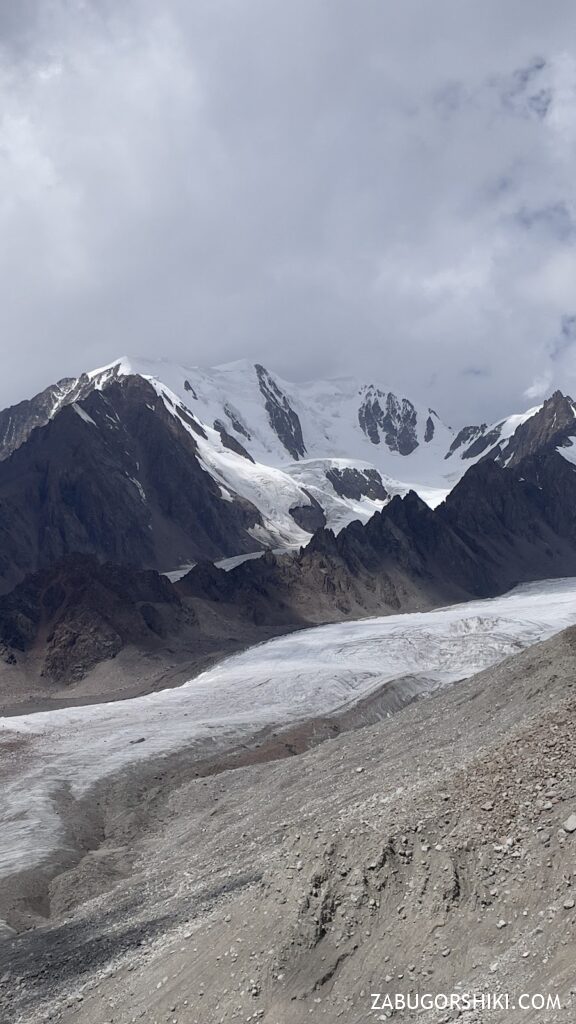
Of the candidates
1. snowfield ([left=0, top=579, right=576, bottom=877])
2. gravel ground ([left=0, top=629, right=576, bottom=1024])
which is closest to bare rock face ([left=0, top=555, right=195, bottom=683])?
snowfield ([left=0, top=579, right=576, bottom=877])

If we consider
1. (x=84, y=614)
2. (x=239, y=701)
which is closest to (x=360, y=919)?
(x=239, y=701)

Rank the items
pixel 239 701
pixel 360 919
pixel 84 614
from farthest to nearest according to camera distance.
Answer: pixel 84 614
pixel 239 701
pixel 360 919

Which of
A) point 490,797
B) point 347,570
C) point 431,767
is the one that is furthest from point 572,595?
point 490,797

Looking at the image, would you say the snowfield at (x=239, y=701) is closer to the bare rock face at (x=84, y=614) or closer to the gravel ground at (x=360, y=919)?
the gravel ground at (x=360, y=919)

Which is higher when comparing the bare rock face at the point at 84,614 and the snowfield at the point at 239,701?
the bare rock face at the point at 84,614

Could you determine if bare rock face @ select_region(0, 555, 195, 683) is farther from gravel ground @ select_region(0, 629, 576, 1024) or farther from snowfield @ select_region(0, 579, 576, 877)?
gravel ground @ select_region(0, 629, 576, 1024)

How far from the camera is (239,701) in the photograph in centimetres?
9525

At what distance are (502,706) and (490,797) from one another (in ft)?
90.0

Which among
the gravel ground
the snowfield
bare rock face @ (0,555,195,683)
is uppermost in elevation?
bare rock face @ (0,555,195,683)

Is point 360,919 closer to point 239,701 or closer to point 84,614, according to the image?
point 239,701

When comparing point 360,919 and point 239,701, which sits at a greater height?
point 239,701

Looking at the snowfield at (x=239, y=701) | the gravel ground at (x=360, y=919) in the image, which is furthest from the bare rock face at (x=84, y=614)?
the gravel ground at (x=360, y=919)

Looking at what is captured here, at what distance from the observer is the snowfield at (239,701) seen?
63397mm

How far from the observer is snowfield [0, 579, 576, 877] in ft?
208
